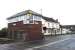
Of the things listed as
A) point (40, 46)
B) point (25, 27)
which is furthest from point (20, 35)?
point (40, 46)

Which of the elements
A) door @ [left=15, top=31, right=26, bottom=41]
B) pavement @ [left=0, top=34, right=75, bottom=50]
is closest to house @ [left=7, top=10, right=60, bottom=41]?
door @ [left=15, top=31, right=26, bottom=41]

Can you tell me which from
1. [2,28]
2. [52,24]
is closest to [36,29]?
[2,28]

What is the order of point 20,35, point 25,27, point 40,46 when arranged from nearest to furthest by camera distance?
point 40,46, point 20,35, point 25,27

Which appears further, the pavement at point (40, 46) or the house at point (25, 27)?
the house at point (25, 27)

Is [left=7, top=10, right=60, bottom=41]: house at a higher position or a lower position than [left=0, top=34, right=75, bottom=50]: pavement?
higher

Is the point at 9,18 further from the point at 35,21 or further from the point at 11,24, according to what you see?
the point at 35,21

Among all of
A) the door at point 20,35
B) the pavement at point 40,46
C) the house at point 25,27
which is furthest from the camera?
the house at point 25,27

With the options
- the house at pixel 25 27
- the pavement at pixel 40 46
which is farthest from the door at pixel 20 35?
the pavement at pixel 40 46

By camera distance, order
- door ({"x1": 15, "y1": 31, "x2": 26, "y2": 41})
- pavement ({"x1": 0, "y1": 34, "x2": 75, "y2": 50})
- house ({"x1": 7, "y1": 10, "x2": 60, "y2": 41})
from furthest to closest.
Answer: house ({"x1": 7, "y1": 10, "x2": 60, "y2": 41}) < door ({"x1": 15, "y1": 31, "x2": 26, "y2": 41}) < pavement ({"x1": 0, "y1": 34, "x2": 75, "y2": 50})

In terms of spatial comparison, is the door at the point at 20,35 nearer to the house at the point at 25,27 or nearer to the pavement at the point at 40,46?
the house at the point at 25,27

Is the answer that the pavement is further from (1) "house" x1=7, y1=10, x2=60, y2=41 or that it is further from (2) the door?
(1) "house" x1=7, y1=10, x2=60, y2=41

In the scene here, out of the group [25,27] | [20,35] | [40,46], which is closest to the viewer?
[40,46]

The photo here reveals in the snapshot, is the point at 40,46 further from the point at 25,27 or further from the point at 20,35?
the point at 25,27

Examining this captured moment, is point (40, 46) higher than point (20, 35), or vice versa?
point (20, 35)
